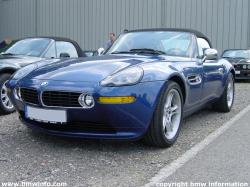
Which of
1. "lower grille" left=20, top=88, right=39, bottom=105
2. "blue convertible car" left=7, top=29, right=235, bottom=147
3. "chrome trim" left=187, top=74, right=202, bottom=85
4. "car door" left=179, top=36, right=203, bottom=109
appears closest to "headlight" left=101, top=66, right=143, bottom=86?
"blue convertible car" left=7, top=29, right=235, bottom=147

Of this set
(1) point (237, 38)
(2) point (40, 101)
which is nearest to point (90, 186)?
(2) point (40, 101)

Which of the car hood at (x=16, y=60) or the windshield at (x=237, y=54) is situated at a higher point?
the car hood at (x=16, y=60)

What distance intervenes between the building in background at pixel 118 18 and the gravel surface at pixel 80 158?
47.4ft

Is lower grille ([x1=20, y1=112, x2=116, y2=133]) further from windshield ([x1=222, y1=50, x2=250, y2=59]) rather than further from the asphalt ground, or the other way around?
windshield ([x1=222, y1=50, x2=250, y2=59])

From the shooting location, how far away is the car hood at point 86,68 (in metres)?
4.27

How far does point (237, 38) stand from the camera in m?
19.0

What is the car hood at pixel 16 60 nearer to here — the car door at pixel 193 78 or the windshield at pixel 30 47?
the windshield at pixel 30 47

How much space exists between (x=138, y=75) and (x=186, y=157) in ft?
3.12

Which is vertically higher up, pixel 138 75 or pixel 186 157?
pixel 138 75

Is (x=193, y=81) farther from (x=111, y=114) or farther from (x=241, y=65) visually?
(x=241, y=65)

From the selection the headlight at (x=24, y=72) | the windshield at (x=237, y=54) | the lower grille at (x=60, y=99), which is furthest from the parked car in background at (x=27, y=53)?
the windshield at (x=237, y=54)

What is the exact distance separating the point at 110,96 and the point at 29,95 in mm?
938

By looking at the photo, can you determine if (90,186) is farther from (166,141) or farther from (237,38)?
(237,38)

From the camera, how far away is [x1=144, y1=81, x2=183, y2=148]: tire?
4383 millimetres
